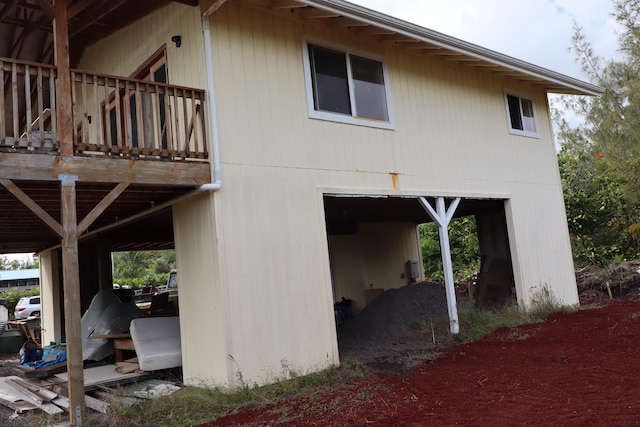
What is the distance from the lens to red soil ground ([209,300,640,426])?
4.87m

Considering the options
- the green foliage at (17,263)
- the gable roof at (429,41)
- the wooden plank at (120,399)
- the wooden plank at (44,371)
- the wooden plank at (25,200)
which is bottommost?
the wooden plank at (120,399)

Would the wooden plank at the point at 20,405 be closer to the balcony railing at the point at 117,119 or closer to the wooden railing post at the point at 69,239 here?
the wooden railing post at the point at 69,239

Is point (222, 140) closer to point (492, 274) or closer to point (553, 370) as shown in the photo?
point (553, 370)

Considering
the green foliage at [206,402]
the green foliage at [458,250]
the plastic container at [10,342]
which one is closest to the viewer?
the green foliage at [206,402]

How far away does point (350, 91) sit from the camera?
8.34 m

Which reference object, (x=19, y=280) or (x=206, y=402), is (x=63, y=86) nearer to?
(x=206, y=402)

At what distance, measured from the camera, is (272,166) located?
23.5 ft

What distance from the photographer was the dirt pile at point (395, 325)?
349 inches

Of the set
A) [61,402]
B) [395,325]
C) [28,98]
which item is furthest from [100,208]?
[395,325]

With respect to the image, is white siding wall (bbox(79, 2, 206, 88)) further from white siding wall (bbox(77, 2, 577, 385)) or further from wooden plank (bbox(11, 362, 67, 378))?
wooden plank (bbox(11, 362, 67, 378))

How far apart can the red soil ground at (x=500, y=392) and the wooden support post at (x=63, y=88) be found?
329 centimetres

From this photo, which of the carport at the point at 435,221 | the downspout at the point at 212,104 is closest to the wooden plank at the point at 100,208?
the downspout at the point at 212,104

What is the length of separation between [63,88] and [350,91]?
4105mm


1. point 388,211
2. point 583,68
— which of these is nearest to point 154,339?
point 388,211
